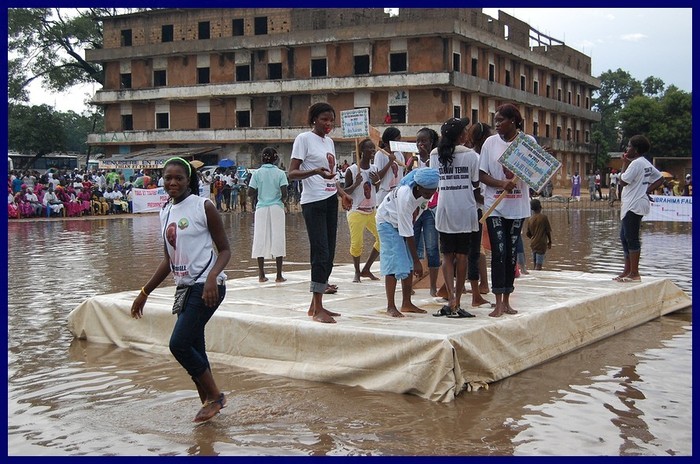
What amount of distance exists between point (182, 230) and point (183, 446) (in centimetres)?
137

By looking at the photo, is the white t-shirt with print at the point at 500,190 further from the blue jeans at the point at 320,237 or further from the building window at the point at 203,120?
the building window at the point at 203,120

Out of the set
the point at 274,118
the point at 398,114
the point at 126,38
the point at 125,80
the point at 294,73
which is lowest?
the point at 398,114

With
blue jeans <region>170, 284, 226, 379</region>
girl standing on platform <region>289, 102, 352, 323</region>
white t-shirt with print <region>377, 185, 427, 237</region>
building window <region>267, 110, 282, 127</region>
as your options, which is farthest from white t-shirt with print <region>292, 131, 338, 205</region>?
building window <region>267, 110, 282, 127</region>

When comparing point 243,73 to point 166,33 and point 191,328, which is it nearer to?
point 166,33

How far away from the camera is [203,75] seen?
182 ft

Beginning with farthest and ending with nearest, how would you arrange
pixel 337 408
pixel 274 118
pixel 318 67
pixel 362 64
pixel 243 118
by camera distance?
pixel 243 118 < pixel 274 118 < pixel 318 67 < pixel 362 64 < pixel 337 408

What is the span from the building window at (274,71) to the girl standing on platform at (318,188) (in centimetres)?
4655

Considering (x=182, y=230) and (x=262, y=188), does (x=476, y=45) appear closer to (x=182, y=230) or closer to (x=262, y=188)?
(x=262, y=188)

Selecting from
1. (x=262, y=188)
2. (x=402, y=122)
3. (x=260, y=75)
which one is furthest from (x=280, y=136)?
(x=262, y=188)

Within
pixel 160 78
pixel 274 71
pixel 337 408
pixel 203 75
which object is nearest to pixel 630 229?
pixel 337 408

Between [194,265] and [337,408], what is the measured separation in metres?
1.38

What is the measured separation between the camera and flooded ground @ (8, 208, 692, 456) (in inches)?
197

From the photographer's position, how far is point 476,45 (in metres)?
50.8

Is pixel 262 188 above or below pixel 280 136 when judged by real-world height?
below
